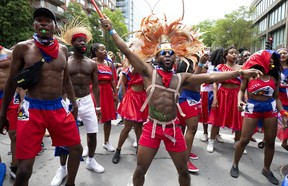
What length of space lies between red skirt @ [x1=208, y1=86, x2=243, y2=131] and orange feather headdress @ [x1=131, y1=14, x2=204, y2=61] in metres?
2.03

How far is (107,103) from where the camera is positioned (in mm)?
5219

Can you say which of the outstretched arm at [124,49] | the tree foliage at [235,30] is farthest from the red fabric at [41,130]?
the tree foliage at [235,30]

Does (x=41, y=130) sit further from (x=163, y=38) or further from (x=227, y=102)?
(x=227, y=102)

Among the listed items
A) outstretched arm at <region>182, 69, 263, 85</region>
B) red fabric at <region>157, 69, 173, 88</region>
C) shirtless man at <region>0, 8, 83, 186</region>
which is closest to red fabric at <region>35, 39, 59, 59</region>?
shirtless man at <region>0, 8, 83, 186</region>

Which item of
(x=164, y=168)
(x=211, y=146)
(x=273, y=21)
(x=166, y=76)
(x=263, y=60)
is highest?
(x=273, y=21)

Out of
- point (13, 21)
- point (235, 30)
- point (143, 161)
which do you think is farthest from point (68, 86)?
point (235, 30)

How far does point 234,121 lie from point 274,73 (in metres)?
1.52

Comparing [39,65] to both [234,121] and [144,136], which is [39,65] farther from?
[234,121]

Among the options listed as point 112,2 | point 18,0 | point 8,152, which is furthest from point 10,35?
point 112,2

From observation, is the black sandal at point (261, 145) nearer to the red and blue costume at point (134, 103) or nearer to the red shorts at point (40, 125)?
the red and blue costume at point (134, 103)

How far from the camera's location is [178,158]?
2.76 metres

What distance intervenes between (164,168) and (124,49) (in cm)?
223

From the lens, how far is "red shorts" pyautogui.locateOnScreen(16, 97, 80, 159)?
2.59m

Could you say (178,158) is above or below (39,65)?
below
